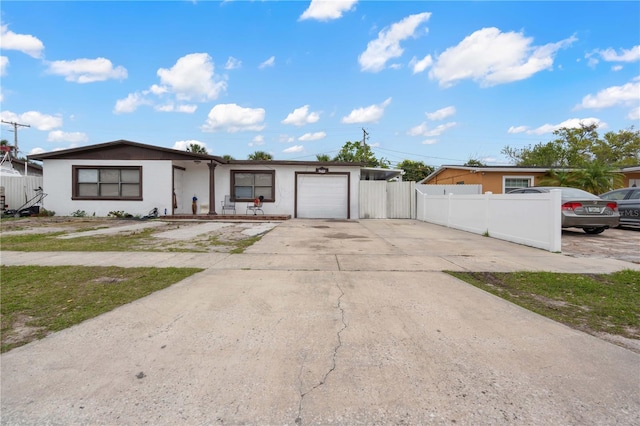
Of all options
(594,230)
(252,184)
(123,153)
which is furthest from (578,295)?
(123,153)

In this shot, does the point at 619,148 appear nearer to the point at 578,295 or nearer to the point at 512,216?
the point at 512,216

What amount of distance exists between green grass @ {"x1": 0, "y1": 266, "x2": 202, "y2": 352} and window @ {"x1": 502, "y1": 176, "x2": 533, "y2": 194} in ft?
62.4

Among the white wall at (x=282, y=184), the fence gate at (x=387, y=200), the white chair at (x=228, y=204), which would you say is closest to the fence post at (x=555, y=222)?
the fence gate at (x=387, y=200)

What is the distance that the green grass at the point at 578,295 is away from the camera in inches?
132

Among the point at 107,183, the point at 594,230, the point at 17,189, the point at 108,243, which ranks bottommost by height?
the point at 108,243

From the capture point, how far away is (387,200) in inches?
695

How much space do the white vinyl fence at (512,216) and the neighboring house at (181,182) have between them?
6.27m

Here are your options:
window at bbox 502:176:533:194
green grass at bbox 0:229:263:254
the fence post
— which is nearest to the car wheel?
the fence post

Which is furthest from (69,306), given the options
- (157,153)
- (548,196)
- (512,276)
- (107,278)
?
(157,153)

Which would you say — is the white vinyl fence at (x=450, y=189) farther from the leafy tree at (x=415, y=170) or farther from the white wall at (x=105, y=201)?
the leafy tree at (x=415, y=170)

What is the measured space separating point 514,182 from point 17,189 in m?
27.1

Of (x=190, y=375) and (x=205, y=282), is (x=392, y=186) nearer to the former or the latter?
(x=205, y=282)

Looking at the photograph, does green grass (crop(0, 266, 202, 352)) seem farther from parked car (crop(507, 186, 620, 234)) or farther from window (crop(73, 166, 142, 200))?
window (crop(73, 166, 142, 200))

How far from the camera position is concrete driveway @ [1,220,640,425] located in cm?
199
